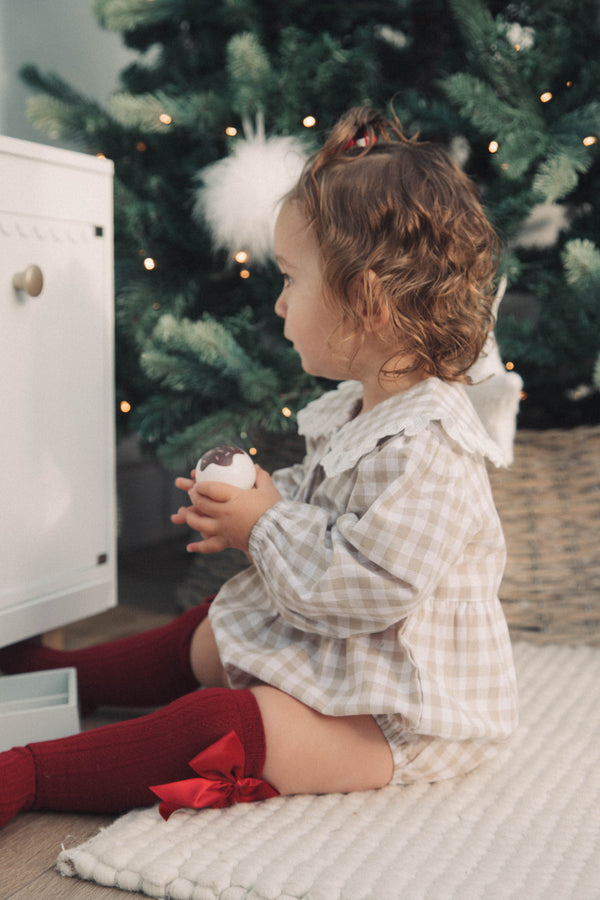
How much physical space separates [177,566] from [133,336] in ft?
1.77

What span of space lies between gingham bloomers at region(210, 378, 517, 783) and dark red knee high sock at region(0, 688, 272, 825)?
0.06 m

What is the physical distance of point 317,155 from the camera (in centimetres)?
82

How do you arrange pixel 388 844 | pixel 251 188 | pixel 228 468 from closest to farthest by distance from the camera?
pixel 388 844
pixel 228 468
pixel 251 188

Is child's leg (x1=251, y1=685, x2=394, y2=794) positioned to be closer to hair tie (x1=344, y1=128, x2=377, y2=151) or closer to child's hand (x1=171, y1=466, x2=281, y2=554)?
child's hand (x1=171, y1=466, x2=281, y2=554)

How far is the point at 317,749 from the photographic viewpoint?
2.33 ft

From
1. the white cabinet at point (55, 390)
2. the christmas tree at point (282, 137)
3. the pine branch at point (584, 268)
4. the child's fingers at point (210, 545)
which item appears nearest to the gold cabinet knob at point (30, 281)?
the white cabinet at point (55, 390)

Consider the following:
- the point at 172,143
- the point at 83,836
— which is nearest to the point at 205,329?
the point at 172,143

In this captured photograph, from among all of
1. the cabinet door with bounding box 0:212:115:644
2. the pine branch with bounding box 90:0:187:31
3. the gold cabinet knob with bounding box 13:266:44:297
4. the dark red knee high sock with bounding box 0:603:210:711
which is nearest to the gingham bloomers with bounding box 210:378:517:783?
the dark red knee high sock with bounding box 0:603:210:711

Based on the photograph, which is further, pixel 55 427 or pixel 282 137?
pixel 282 137

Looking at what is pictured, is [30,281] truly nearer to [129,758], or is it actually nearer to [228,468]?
[228,468]

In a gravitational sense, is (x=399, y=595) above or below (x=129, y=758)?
above

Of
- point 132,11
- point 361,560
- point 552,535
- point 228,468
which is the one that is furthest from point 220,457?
point 132,11

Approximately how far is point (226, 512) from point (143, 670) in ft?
0.88

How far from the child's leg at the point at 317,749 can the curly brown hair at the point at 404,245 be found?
1.06 ft
